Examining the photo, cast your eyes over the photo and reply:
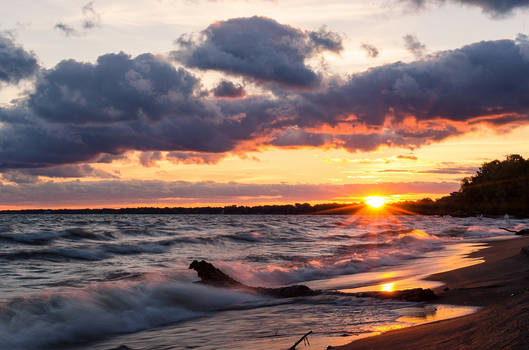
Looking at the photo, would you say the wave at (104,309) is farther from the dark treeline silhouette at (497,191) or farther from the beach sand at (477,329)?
the dark treeline silhouette at (497,191)

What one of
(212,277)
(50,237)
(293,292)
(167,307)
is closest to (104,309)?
(167,307)

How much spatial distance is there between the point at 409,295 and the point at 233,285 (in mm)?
4547

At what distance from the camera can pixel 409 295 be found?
8.48 m

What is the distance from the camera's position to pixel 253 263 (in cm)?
1845

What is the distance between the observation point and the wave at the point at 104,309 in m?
8.02

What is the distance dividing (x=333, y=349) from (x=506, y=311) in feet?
6.48

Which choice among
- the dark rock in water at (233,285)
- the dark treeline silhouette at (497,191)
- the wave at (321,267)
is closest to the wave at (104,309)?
the dark rock in water at (233,285)

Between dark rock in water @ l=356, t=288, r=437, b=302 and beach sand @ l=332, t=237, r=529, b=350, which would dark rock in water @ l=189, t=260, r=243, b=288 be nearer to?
dark rock in water @ l=356, t=288, r=437, b=302

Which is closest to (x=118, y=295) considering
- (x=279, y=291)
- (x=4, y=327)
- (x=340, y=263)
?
(x=4, y=327)

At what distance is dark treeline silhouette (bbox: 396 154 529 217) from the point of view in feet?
312

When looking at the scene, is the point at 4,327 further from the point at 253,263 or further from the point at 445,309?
the point at 253,263

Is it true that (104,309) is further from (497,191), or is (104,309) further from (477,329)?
(497,191)

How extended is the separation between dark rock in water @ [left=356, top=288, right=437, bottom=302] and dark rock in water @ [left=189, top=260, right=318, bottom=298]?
1.41 meters

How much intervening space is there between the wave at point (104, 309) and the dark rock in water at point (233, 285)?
0.29 m
